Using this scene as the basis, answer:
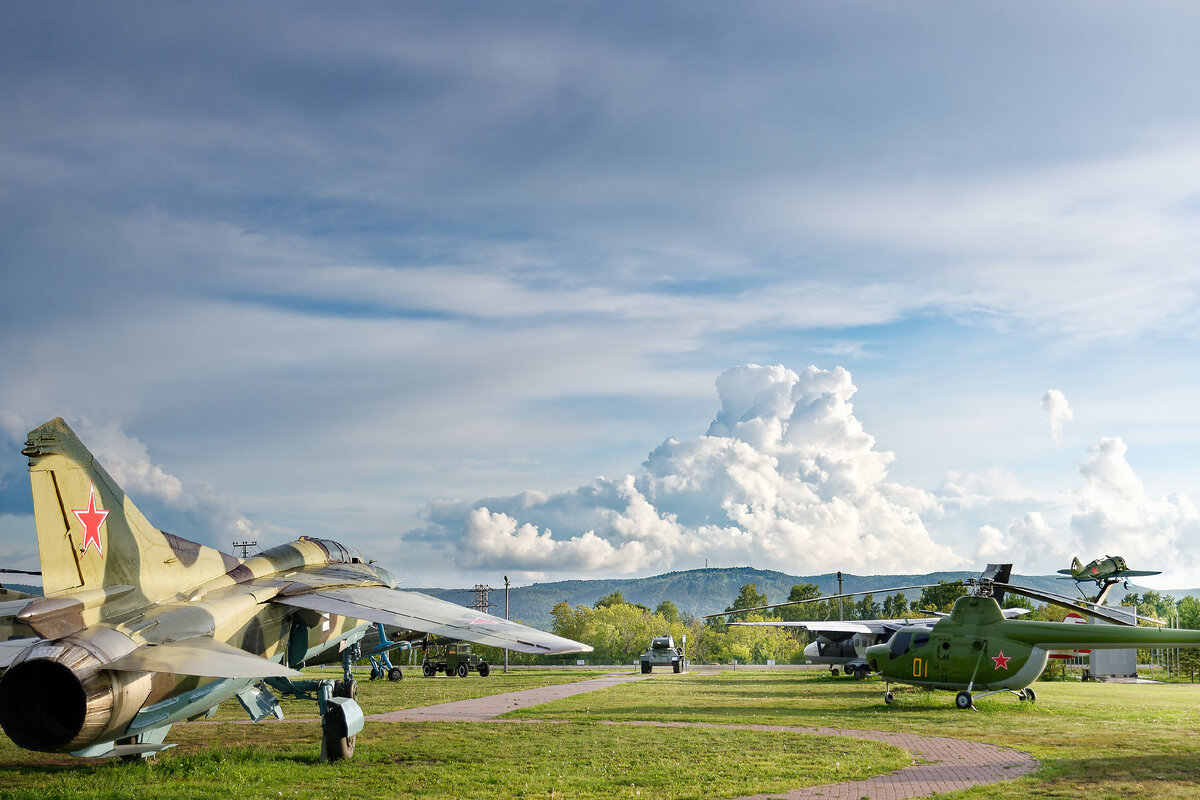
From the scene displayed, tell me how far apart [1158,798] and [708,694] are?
20656 millimetres

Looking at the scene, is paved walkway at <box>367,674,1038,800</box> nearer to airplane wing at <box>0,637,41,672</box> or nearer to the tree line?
airplane wing at <box>0,637,41,672</box>

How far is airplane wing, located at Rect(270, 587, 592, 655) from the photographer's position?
1262cm

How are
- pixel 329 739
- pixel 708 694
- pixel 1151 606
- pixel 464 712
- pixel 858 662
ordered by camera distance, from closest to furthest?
pixel 329 739, pixel 464 712, pixel 708 694, pixel 858 662, pixel 1151 606

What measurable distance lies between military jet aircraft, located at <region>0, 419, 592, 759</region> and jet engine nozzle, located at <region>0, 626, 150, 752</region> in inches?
0.6

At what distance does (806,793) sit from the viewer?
13.0 m

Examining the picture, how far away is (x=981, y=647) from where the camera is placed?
25.6 metres

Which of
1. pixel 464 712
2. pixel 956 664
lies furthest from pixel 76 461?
pixel 956 664

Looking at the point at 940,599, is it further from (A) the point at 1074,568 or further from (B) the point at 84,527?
(B) the point at 84,527

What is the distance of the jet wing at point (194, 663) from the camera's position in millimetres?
11750

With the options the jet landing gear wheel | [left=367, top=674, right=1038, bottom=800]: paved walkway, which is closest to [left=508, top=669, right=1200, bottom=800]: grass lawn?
[left=367, top=674, right=1038, bottom=800]: paved walkway

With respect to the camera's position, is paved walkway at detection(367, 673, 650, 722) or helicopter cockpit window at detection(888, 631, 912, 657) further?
helicopter cockpit window at detection(888, 631, 912, 657)

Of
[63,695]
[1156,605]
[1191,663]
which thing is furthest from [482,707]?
[1156,605]

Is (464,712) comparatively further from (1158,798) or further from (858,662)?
(858,662)

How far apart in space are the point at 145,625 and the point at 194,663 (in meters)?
1.56
